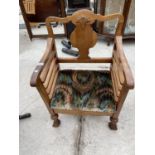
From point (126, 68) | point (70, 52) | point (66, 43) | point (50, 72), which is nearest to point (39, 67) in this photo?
point (50, 72)

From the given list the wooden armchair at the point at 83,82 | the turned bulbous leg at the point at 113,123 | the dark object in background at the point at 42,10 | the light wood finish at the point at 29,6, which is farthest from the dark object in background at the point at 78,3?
the turned bulbous leg at the point at 113,123

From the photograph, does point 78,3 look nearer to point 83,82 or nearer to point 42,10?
point 42,10

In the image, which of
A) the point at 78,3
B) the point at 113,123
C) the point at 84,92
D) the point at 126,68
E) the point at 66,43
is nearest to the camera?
the point at 126,68

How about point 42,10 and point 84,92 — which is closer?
point 84,92

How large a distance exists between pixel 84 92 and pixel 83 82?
A: 0.10m

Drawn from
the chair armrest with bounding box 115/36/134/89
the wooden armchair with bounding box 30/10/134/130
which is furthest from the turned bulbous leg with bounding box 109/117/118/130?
the chair armrest with bounding box 115/36/134/89

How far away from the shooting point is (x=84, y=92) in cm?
118

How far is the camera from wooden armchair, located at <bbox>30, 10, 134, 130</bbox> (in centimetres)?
102

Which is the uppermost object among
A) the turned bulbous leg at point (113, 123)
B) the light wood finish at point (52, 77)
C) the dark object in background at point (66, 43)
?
the dark object in background at point (66, 43)

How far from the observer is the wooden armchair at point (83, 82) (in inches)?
40.1

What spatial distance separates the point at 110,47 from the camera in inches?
88.3

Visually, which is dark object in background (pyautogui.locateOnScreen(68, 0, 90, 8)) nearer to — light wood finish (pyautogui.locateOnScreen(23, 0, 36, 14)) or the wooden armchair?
light wood finish (pyautogui.locateOnScreen(23, 0, 36, 14))

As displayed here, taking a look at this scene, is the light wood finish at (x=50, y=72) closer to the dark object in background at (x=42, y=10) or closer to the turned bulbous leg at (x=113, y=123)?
the turned bulbous leg at (x=113, y=123)
